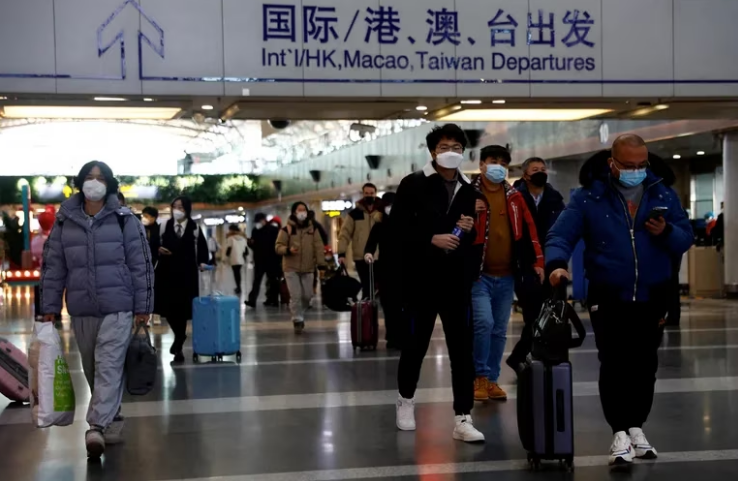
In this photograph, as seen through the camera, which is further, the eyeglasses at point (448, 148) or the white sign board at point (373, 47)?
the white sign board at point (373, 47)

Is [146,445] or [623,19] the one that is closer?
[146,445]

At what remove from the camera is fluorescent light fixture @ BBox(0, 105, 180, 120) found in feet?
45.1

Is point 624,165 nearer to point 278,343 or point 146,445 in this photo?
point 146,445

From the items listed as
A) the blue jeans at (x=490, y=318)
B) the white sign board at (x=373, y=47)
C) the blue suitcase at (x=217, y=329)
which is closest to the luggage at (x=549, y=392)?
the blue jeans at (x=490, y=318)

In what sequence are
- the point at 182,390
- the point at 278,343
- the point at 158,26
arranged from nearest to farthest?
1. the point at 182,390
2. the point at 158,26
3. the point at 278,343

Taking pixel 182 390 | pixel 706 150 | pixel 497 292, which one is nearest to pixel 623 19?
pixel 497 292

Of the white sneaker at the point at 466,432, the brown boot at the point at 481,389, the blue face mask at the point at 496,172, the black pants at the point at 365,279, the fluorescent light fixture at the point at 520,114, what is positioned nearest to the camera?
the white sneaker at the point at 466,432

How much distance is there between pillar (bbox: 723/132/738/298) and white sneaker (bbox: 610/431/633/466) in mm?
15601

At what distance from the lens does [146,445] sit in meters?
7.22

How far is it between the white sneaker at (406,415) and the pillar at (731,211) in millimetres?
15066

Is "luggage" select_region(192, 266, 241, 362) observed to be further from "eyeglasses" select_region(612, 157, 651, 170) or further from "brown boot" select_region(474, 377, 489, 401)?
"eyeglasses" select_region(612, 157, 651, 170)

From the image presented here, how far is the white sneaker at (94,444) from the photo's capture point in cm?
674

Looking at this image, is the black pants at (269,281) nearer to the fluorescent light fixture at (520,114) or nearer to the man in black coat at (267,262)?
the man in black coat at (267,262)

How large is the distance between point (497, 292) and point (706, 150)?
1903 cm
